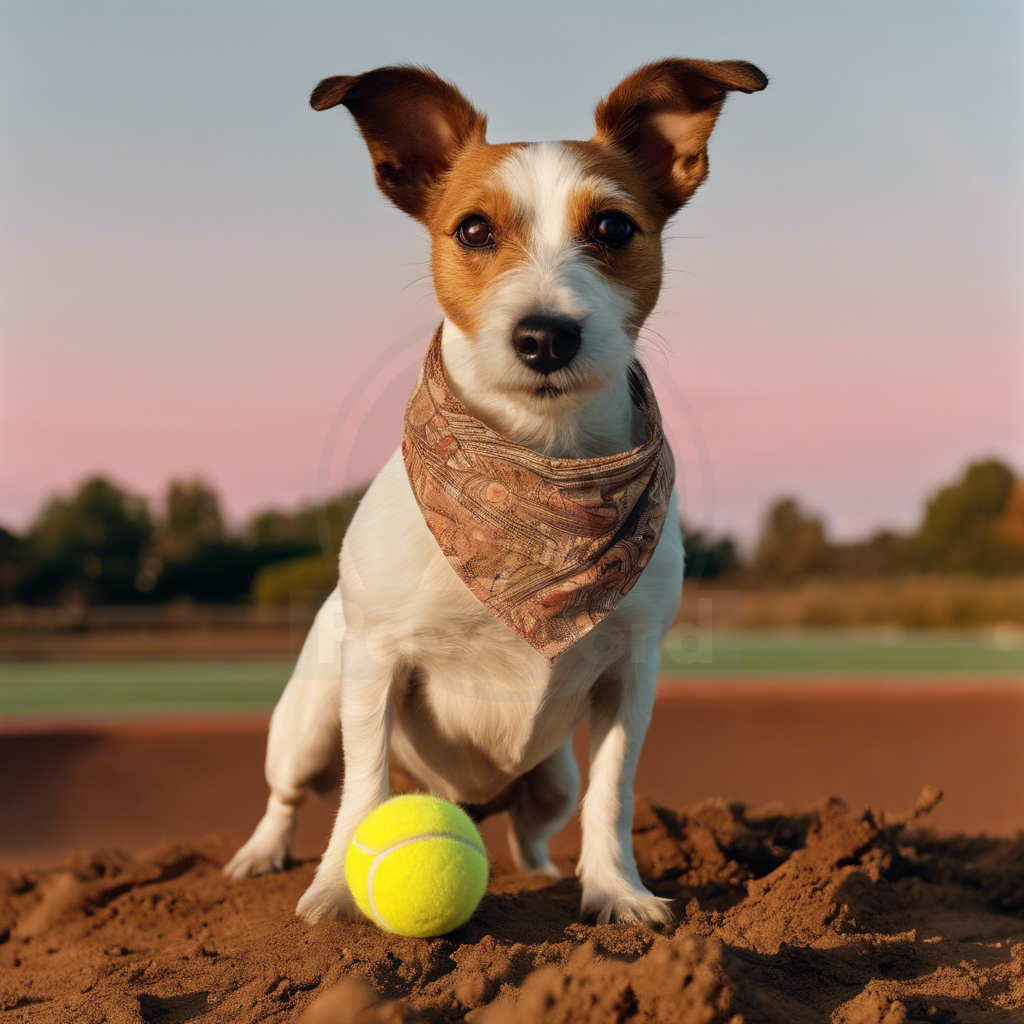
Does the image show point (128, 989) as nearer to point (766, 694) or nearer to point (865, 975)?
point (865, 975)

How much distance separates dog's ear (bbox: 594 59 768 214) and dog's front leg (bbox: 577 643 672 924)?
1.41 meters

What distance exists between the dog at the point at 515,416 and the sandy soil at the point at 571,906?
334 mm

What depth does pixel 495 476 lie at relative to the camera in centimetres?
272

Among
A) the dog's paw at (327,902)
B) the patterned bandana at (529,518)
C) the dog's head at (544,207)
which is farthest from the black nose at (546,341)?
the dog's paw at (327,902)

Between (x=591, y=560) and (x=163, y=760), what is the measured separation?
12.5 feet

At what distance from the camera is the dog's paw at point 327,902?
2.55 m

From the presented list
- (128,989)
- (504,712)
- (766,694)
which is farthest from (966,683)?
(128,989)

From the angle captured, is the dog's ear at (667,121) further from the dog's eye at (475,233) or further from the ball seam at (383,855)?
the ball seam at (383,855)

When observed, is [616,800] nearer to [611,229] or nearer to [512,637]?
[512,637]

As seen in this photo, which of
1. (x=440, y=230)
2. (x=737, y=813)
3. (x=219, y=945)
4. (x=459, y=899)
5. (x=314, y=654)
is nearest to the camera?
(x=459, y=899)

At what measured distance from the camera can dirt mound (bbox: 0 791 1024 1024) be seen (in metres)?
1.90

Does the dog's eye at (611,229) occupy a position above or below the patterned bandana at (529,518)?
above

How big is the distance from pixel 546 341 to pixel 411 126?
1.06 m

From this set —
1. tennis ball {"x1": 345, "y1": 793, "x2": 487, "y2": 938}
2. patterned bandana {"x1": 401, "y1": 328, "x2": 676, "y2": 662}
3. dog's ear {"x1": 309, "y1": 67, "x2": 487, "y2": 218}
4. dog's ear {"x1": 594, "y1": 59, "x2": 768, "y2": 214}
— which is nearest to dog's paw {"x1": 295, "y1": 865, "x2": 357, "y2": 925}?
tennis ball {"x1": 345, "y1": 793, "x2": 487, "y2": 938}
